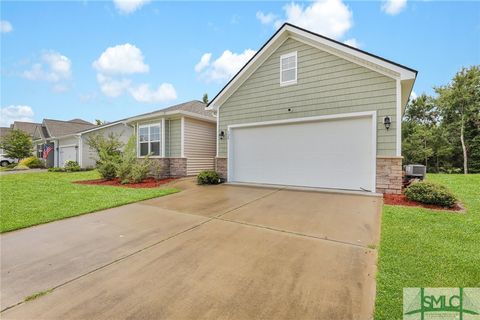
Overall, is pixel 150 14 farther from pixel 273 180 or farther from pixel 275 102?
pixel 273 180

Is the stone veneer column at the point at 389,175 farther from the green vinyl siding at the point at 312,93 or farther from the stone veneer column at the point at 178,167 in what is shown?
the stone veneer column at the point at 178,167

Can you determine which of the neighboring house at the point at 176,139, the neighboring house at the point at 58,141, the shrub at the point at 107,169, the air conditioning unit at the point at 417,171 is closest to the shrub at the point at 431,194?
the air conditioning unit at the point at 417,171

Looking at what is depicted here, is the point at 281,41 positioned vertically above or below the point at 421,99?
below

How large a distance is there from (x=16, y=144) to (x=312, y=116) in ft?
97.9

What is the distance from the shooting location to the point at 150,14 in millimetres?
10109

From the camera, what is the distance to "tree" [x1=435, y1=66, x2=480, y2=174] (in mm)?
20859

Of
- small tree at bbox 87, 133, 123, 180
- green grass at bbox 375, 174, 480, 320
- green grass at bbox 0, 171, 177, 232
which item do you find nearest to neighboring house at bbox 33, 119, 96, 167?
small tree at bbox 87, 133, 123, 180

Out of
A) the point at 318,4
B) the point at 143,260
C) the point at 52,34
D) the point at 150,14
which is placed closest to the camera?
the point at 143,260

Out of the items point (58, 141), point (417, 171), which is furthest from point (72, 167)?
point (417, 171)

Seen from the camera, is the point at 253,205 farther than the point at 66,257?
Yes

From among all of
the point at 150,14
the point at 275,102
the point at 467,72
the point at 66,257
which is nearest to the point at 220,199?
the point at 66,257

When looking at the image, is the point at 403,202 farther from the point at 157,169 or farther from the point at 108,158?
the point at 108,158

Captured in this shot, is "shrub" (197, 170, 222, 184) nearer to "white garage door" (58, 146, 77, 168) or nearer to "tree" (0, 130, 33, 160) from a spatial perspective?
"white garage door" (58, 146, 77, 168)

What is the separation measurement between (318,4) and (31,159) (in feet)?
93.8
